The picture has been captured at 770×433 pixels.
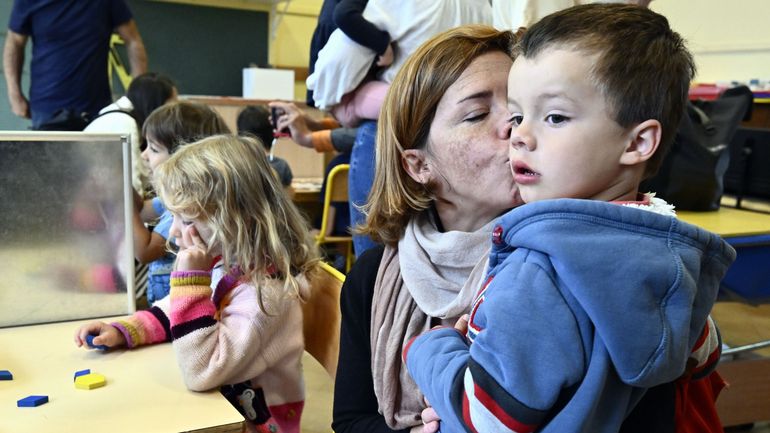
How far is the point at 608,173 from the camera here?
778 mm

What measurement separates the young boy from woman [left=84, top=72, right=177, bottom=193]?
91.2 inches

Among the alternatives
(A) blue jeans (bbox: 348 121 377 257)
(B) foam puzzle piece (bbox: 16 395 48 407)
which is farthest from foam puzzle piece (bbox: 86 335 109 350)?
(A) blue jeans (bbox: 348 121 377 257)

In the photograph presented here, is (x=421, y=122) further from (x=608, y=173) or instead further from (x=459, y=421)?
(x=459, y=421)

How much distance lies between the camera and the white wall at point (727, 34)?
16.8 ft

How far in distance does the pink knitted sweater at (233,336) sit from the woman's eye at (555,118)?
0.83m

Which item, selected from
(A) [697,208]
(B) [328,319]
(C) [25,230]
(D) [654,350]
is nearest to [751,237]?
(A) [697,208]

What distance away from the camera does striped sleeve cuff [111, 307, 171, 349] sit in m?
1.48

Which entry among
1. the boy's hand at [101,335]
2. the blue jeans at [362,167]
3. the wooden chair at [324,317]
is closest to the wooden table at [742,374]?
the blue jeans at [362,167]

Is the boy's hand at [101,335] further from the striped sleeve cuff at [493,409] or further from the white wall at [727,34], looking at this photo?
the white wall at [727,34]

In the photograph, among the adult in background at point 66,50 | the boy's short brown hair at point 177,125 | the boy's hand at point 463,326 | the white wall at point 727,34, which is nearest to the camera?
the boy's hand at point 463,326

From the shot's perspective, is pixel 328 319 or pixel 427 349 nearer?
pixel 427 349

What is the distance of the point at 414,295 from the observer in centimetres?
107

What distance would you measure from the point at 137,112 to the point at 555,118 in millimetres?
2669

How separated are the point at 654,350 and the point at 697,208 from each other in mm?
2077
